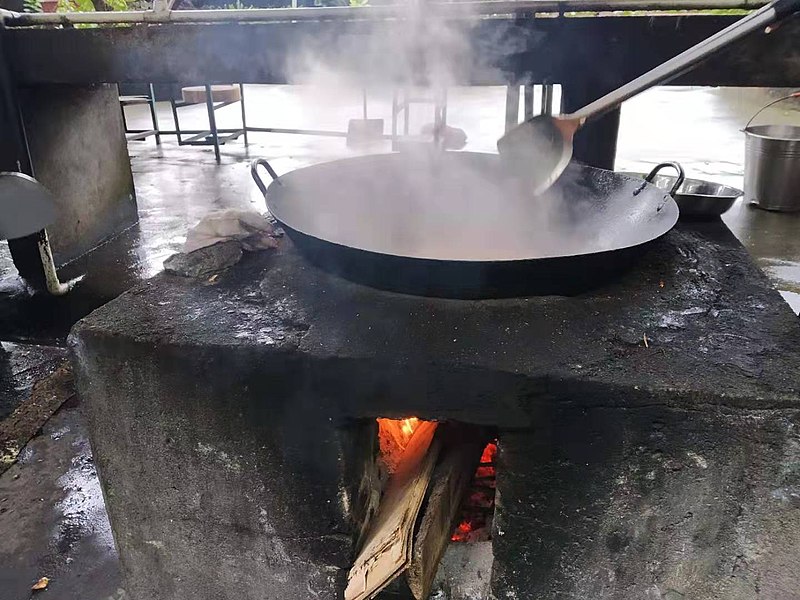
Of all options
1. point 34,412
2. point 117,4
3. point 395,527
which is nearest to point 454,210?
point 395,527

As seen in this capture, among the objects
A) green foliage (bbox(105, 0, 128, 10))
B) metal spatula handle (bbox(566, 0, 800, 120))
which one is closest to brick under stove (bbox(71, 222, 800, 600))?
metal spatula handle (bbox(566, 0, 800, 120))

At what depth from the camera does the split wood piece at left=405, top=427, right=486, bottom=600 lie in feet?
5.90

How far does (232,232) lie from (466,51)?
68.5 inches

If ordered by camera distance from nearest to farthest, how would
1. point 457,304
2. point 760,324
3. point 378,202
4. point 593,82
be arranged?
point 760,324 < point 457,304 < point 378,202 < point 593,82

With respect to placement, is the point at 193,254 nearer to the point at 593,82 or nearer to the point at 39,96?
the point at 593,82

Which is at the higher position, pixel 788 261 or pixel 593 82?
pixel 593 82

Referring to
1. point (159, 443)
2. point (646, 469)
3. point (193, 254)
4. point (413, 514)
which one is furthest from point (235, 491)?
point (646, 469)

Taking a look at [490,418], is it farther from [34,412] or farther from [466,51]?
[34,412]

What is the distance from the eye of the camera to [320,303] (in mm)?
1844

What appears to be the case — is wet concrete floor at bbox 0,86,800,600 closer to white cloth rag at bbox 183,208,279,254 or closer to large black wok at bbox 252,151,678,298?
large black wok at bbox 252,151,678,298

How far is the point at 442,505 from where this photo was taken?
1.91 metres

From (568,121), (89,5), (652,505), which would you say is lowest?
(652,505)

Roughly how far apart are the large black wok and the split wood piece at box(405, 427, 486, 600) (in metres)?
0.60

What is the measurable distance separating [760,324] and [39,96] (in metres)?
4.73
